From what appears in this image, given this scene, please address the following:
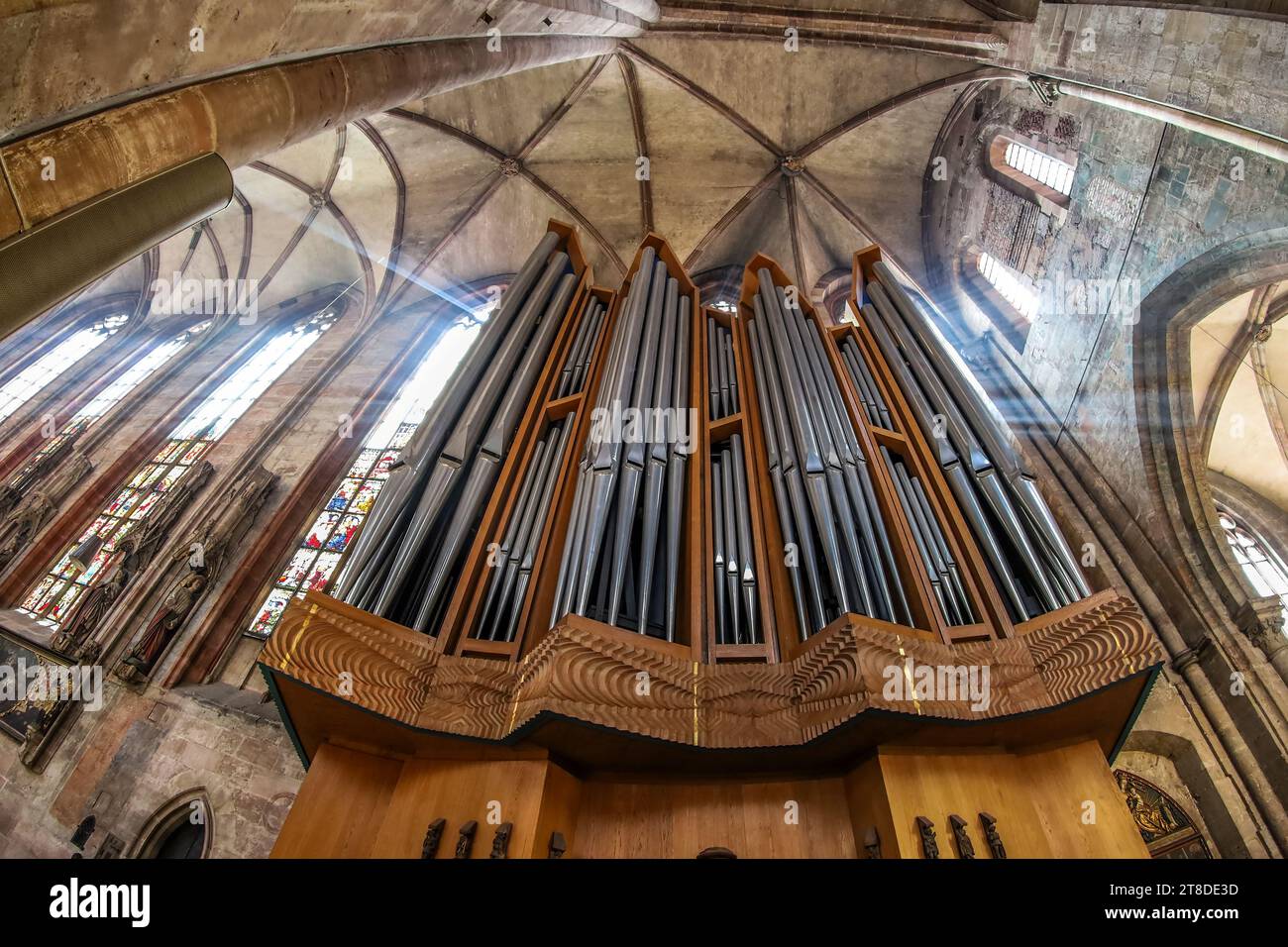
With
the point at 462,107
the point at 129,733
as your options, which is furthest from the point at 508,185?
the point at 129,733

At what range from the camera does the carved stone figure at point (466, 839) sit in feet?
9.62

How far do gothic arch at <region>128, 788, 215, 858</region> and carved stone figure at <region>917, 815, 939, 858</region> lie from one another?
5.35 meters

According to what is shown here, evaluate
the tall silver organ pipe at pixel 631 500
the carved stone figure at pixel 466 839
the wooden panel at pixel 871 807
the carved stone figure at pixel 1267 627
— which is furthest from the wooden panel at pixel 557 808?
the carved stone figure at pixel 1267 627

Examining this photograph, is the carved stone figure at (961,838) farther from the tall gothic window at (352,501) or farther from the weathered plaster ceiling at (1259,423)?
the weathered plaster ceiling at (1259,423)

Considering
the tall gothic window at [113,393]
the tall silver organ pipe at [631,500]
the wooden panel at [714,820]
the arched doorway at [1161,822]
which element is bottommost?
the wooden panel at [714,820]

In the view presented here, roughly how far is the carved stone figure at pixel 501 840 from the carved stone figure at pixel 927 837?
170 centimetres

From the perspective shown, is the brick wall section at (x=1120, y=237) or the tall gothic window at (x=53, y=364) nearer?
the brick wall section at (x=1120, y=237)

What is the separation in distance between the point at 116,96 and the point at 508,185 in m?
11.3

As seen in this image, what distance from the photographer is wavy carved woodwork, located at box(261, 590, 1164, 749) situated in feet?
10.3

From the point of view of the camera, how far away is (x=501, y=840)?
2951 mm

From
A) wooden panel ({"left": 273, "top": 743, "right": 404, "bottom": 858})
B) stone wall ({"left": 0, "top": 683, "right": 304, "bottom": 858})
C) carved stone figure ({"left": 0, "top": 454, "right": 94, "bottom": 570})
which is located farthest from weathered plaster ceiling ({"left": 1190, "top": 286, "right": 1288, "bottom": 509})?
carved stone figure ({"left": 0, "top": 454, "right": 94, "bottom": 570})

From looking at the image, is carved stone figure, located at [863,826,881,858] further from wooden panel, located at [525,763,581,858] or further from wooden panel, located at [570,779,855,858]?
wooden panel, located at [525,763,581,858]

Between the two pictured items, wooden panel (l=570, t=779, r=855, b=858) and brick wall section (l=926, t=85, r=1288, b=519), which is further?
brick wall section (l=926, t=85, r=1288, b=519)

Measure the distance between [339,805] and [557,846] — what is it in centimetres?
111
